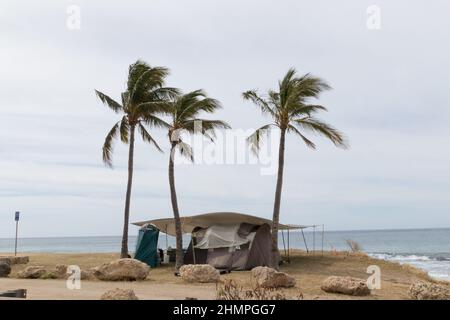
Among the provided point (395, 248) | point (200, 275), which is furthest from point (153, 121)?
point (395, 248)

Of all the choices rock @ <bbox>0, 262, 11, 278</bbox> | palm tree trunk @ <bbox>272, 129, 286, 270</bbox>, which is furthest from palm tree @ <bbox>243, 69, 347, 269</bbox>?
rock @ <bbox>0, 262, 11, 278</bbox>

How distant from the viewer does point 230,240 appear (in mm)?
23797

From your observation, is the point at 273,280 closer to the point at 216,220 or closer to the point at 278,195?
the point at 278,195

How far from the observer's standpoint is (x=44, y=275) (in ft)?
60.7

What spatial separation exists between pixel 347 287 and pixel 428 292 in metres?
2.07

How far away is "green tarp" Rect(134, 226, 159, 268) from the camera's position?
82.9 ft

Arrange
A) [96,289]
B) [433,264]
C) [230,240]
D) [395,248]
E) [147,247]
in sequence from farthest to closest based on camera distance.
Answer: [395,248]
[433,264]
[147,247]
[230,240]
[96,289]

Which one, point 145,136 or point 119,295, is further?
point 145,136

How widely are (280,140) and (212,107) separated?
351 cm

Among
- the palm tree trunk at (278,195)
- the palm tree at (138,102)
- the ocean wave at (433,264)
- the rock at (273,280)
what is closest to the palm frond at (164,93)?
the palm tree at (138,102)

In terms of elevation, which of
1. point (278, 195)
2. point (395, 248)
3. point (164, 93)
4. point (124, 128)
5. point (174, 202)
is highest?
point (164, 93)

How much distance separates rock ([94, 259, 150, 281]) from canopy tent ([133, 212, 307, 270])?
6463 millimetres
